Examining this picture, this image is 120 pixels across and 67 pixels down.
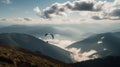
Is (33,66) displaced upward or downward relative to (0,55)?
downward

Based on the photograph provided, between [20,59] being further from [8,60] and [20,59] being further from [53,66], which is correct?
[53,66]

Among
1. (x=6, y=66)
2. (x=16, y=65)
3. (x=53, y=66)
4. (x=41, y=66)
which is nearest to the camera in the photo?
(x=6, y=66)

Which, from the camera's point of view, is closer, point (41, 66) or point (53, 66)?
point (41, 66)

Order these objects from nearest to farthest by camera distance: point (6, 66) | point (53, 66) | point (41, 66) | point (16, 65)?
point (6, 66) → point (16, 65) → point (41, 66) → point (53, 66)

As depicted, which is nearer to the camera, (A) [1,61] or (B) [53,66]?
(A) [1,61]

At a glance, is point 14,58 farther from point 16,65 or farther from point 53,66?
point 53,66

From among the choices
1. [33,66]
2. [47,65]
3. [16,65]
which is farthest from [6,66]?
[47,65]

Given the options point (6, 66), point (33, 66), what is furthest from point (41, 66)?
point (6, 66)

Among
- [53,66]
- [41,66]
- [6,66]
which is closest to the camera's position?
[6,66]
